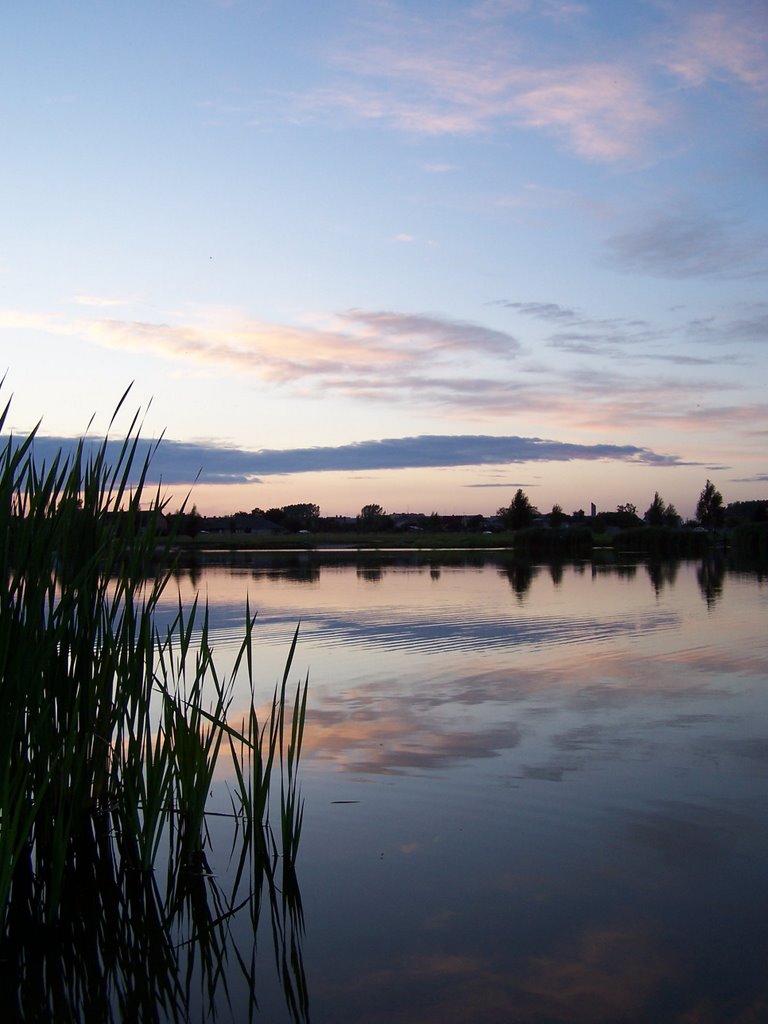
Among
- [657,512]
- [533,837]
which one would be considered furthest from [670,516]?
[533,837]

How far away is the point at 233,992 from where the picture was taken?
375 cm

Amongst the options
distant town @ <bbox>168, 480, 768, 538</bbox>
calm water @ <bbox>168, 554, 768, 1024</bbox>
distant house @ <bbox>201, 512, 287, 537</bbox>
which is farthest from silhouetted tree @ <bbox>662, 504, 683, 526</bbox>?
calm water @ <bbox>168, 554, 768, 1024</bbox>

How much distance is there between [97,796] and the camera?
16.7ft

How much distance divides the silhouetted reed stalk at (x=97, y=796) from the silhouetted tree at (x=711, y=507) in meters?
88.0

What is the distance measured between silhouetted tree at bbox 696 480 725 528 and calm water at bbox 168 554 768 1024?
260ft

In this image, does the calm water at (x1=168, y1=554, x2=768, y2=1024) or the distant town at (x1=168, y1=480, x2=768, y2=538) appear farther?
the distant town at (x1=168, y1=480, x2=768, y2=538)

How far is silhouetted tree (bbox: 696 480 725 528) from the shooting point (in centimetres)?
8694

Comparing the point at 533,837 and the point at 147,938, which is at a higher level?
the point at 533,837

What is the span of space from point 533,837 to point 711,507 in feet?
287

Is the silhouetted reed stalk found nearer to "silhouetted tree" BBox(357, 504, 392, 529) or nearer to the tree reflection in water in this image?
the tree reflection in water

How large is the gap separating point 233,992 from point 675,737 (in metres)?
4.65

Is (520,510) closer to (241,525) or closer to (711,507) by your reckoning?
(711,507)

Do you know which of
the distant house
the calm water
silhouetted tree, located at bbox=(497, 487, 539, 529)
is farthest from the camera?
the distant house

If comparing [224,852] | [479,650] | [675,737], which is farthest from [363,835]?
[479,650]
